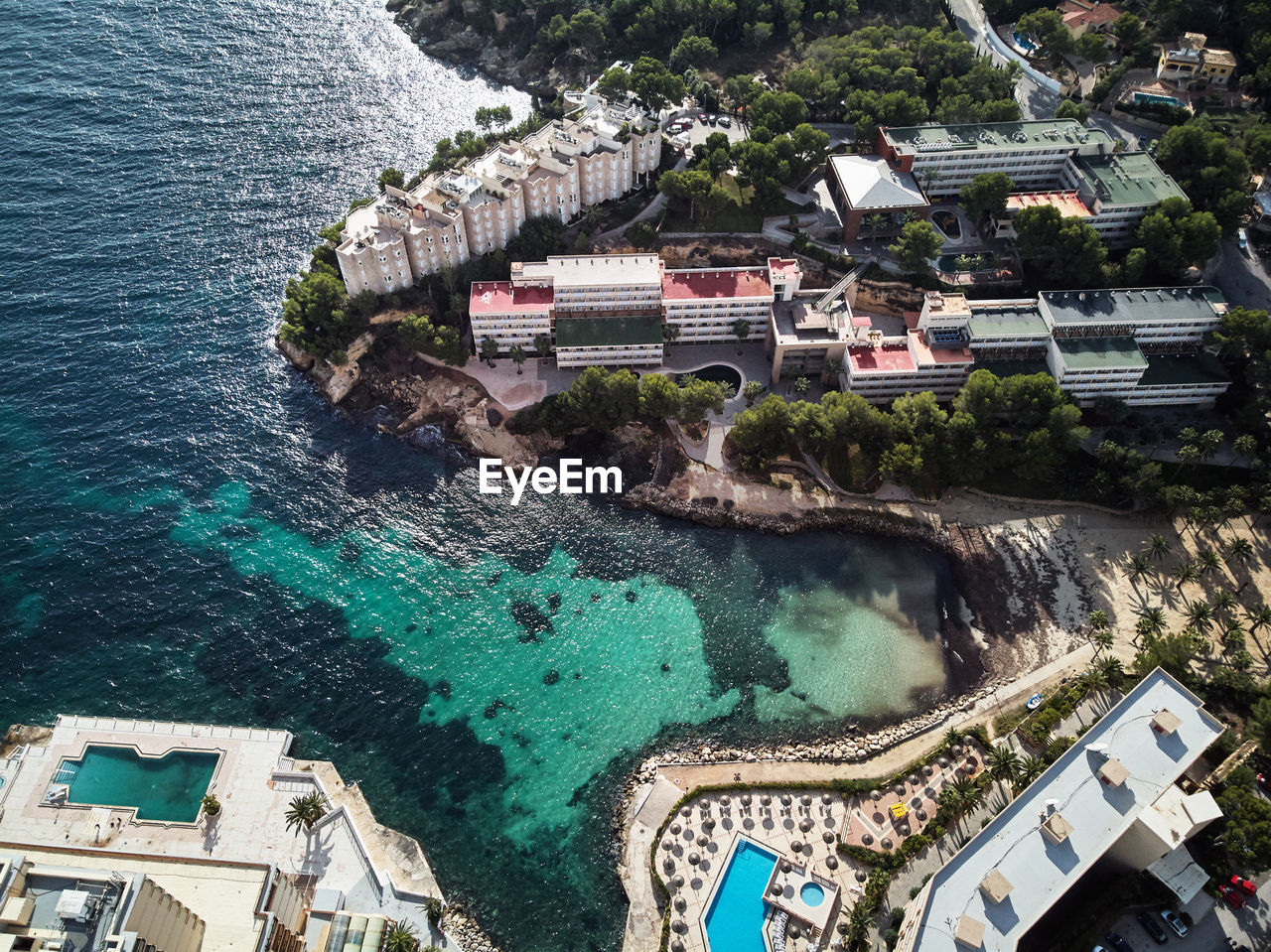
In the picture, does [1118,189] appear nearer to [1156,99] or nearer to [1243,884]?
[1156,99]

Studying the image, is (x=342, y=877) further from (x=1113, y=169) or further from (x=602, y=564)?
(x=1113, y=169)

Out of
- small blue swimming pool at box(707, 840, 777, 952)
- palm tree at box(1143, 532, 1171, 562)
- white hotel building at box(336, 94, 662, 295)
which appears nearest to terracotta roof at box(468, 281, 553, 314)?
white hotel building at box(336, 94, 662, 295)

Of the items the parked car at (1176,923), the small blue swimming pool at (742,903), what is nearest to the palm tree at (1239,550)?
the parked car at (1176,923)

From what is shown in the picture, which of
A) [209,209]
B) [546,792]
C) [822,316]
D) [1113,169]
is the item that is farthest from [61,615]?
[1113,169]

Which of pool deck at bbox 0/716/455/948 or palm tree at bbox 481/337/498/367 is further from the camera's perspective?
palm tree at bbox 481/337/498/367

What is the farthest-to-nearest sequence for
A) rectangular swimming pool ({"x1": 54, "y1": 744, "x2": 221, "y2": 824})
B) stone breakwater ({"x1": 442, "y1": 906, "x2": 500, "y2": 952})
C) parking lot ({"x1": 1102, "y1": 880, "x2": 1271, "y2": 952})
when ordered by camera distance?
rectangular swimming pool ({"x1": 54, "y1": 744, "x2": 221, "y2": 824}) < stone breakwater ({"x1": 442, "y1": 906, "x2": 500, "y2": 952}) < parking lot ({"x1": 1102, "y1": 880, "x2": 1271, "y2": 952})

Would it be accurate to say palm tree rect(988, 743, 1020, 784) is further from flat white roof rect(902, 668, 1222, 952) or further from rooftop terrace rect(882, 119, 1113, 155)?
rooftop terrace rect(882, 119, 1113, 155)

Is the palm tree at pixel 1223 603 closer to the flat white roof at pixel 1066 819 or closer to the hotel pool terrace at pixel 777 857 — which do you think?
the flat white roof at pixel 1066 819
